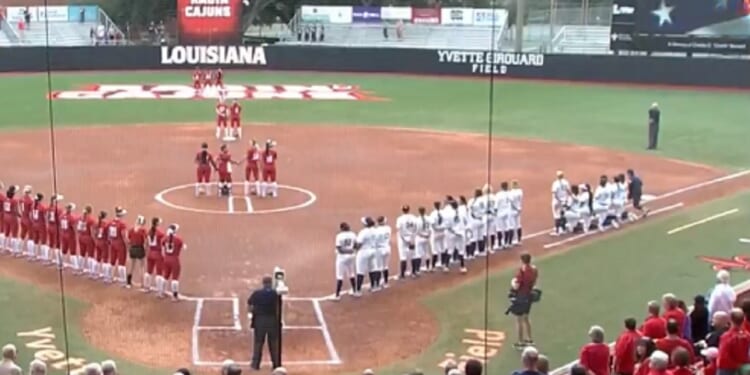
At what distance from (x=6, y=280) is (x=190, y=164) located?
10937 millimetres

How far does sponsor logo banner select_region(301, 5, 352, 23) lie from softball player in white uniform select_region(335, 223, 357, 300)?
1694 inches

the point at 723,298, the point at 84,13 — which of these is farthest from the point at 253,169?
the point at 84,13

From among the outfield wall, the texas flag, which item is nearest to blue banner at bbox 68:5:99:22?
the outfield wall

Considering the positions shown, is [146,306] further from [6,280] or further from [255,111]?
[255,111]

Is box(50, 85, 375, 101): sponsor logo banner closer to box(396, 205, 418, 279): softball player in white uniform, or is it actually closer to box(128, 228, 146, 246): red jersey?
box(396, 205, 418, 279): softball player in white uniform

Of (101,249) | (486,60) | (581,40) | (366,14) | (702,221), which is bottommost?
(702,221)

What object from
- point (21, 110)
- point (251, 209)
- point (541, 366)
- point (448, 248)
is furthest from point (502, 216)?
point (21, 110)

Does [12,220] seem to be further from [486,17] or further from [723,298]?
[486,17]

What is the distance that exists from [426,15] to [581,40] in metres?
10.1

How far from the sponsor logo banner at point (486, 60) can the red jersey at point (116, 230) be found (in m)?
31.3

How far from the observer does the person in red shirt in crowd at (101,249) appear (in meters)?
17.8

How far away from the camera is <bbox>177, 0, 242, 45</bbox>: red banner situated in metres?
41.8

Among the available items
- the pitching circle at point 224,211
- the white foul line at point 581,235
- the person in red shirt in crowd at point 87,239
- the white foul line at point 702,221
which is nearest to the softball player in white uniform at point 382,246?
the white foul line at point 581,235

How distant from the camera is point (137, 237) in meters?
17.2
